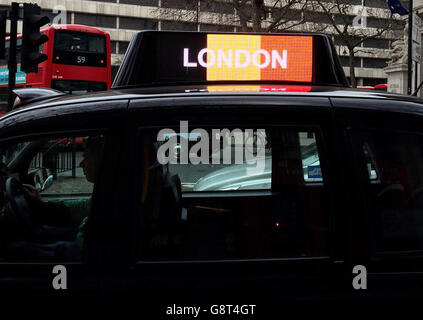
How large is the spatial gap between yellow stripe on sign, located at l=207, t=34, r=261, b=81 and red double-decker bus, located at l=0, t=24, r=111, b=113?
14.7 meters

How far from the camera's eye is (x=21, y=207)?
1865mm

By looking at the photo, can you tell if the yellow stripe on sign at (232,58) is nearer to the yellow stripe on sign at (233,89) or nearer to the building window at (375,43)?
the yellow stripe on sign at (233,89)

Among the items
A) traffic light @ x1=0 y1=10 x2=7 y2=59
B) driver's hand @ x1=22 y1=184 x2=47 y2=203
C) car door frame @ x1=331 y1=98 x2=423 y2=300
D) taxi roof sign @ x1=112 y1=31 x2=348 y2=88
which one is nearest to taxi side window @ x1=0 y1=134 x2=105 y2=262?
driver's hand @ x1=22 y1=184 x2=47 y2=203

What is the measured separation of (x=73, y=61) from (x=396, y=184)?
1613cm

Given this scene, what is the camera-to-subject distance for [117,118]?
1721 mm

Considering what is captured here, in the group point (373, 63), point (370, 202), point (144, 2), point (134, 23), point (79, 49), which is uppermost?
point (144, 2)

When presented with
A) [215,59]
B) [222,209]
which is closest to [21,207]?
[222,209]

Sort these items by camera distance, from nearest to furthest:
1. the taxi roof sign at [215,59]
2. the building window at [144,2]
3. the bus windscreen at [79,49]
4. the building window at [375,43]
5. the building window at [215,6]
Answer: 1. the taxi roof sign at [215,59]
2. the bus windscreen at [79,49]
3. the building window at [215,6]
4. the building window at [144,2]
5. the building window at [375,43]

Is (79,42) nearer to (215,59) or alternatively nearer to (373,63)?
(215,59)

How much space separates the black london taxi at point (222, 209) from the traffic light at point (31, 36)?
24.6 ft

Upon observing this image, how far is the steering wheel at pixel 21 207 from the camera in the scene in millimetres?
1819

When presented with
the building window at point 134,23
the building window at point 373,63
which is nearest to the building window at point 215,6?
the building window at point 134,23

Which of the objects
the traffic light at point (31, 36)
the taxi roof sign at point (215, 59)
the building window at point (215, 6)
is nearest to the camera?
the taxi roof sign at point (215, 59)
